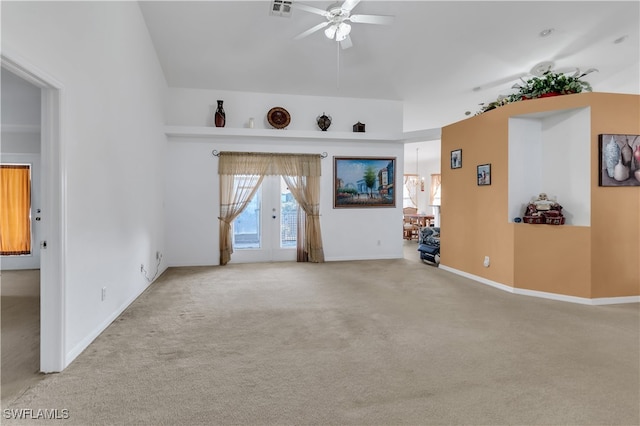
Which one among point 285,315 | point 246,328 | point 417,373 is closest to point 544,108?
point 417,373

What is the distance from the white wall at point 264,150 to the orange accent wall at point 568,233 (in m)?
2.19

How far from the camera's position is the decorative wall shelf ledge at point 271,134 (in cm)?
561

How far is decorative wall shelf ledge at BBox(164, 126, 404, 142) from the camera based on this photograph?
5613 mm

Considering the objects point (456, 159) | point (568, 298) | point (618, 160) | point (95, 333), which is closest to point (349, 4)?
point (456, 159)

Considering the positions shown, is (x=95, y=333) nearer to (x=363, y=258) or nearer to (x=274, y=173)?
(x=274, y=173)

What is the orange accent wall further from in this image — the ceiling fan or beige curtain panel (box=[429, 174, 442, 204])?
beige curtain panel (box=[429, 174, 442, 204])

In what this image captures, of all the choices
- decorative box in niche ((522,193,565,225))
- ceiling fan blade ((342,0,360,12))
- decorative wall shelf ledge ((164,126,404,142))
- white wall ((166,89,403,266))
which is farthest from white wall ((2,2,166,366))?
decorative box in niche ((522,193,565,225))

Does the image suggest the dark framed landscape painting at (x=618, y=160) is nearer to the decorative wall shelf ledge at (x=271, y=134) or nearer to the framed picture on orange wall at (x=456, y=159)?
the framed picture on orange wall at (x=456, y=159)

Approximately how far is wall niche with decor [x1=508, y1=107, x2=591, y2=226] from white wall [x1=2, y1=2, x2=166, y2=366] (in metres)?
4.90

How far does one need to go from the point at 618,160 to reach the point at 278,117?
5.16m

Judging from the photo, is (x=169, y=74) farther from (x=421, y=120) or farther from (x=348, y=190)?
(x=421, y=120)

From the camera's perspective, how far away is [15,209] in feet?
18.7

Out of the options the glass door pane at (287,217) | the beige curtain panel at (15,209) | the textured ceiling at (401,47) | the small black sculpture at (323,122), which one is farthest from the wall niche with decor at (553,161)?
the beige curtain panel at (15,209)

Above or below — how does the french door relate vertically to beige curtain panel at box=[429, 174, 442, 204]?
below
